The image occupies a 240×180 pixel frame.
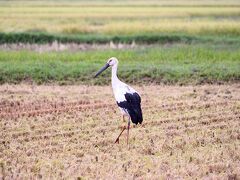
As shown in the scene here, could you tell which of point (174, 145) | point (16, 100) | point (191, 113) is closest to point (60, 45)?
point (16, 100)

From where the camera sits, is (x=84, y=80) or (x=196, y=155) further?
(x=84, y=80)

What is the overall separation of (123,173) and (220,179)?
1.16 m

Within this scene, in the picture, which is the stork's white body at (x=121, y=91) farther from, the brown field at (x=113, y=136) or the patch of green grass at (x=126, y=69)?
the patch of green grass at (x=126, y=69)

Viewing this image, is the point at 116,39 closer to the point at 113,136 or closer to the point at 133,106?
the point at 113,136

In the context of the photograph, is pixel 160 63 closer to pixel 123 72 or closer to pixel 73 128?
pixel 123 72

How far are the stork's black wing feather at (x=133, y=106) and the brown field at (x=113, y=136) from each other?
424 mm

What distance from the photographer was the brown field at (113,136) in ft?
24.1

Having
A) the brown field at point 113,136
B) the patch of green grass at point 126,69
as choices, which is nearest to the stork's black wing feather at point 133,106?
the brown field at point 113,136

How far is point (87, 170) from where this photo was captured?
7277 millimetres

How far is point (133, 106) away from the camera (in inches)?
340

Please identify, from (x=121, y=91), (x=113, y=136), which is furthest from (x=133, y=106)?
(x=113, y=136)

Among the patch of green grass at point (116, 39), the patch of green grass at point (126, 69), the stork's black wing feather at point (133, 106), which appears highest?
the stork's black wing feather at point (133, 106)

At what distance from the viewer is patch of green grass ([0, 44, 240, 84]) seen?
48.5 ft

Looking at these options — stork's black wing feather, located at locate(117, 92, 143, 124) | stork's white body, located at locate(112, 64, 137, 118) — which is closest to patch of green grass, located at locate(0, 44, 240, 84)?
stork's white body, located at locate(112, 64, 137, 118)
